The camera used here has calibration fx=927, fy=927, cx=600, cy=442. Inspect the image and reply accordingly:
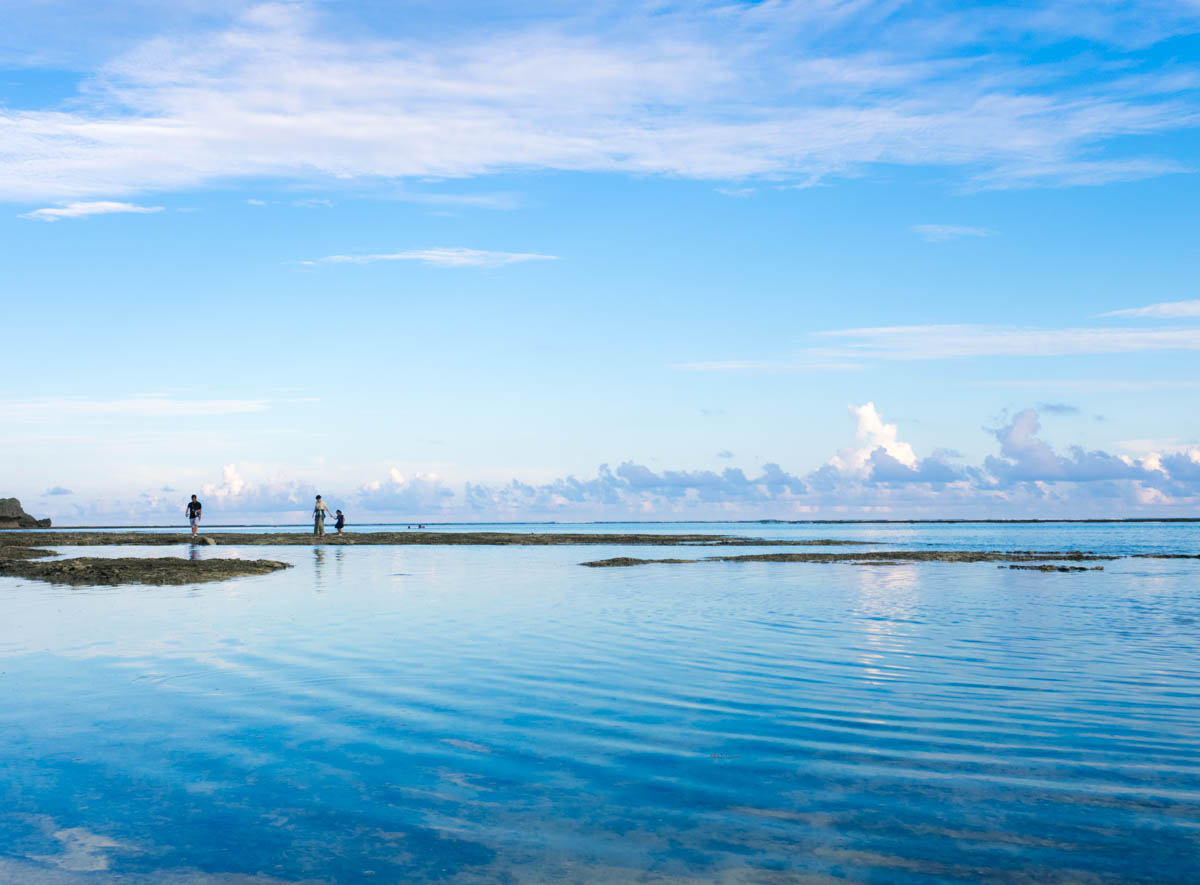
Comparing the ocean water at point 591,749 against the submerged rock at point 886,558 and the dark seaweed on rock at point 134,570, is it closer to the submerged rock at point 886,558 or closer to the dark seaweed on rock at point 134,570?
the dark seaweed on rock at point 134,570

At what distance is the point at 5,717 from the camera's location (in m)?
11.6

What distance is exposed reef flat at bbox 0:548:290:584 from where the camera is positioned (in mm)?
31391

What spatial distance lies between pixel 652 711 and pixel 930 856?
562 cm

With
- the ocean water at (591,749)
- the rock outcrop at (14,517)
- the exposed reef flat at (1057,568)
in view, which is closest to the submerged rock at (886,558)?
the exposed reef flat at (1057,568)

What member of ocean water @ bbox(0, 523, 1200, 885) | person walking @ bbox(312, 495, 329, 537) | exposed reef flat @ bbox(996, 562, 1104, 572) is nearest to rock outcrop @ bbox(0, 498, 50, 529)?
person walking @ bbox(312, 495, 329, 537)

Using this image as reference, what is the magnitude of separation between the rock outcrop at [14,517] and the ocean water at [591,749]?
442ft

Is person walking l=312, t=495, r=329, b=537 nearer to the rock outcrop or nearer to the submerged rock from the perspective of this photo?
the submerged rock

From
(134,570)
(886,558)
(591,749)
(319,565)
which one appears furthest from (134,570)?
(886,558)

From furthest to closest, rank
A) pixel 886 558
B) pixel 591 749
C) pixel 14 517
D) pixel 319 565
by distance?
pixel 14 517
pixel 886 558
pixel 319 565
pixel 591 749

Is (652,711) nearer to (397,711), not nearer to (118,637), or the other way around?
(397,711)

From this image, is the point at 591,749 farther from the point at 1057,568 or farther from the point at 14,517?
the point at 14,517

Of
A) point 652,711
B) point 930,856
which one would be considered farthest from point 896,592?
point 930,856

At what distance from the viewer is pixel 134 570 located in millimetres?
33312

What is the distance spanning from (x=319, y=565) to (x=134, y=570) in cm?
980
